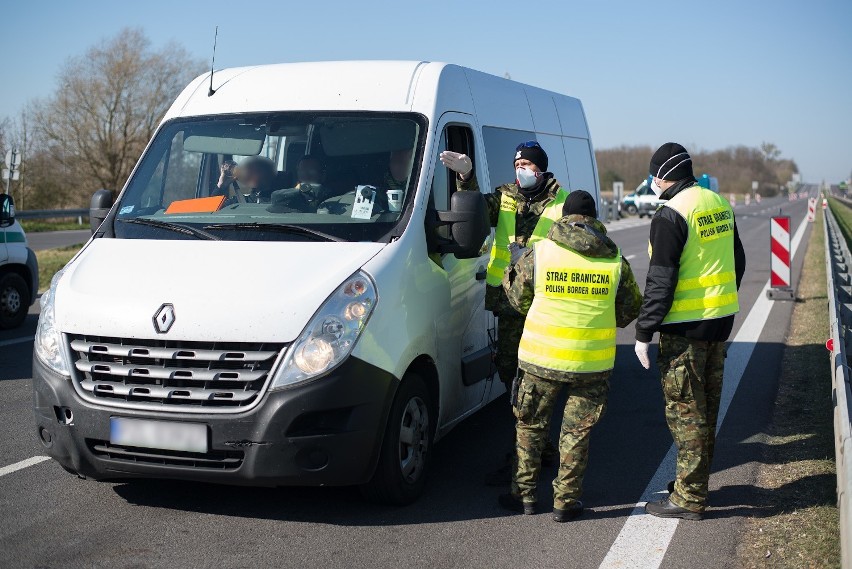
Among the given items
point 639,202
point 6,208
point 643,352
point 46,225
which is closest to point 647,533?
point 643,352

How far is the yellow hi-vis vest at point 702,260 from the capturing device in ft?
16.2

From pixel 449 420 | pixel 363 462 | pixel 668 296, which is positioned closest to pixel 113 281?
pixel 363 462

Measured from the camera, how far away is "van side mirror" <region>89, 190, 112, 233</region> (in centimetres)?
586

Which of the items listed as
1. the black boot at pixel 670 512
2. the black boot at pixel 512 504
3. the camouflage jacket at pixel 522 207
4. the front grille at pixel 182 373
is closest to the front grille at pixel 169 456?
the front grille at pixel 182 373

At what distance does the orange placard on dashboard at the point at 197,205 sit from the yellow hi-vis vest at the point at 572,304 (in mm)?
1894

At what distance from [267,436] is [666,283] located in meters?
2.08

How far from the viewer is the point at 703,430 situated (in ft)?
16.6

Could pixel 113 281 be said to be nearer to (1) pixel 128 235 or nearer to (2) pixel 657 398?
(1) pixel 128 235

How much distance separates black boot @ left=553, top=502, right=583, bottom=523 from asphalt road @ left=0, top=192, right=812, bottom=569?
0.05 m

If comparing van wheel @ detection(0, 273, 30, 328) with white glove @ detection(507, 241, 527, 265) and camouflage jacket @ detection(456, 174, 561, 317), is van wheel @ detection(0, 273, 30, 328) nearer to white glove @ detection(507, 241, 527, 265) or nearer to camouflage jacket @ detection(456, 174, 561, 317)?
camouflage jacket @ detection(456, 174, 561, 317)

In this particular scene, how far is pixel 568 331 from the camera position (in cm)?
483

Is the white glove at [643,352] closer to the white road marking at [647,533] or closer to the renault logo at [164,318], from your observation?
the white road marking at [647,533]

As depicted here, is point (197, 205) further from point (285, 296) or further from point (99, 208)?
point (285, 296)

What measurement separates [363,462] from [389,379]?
41cm
